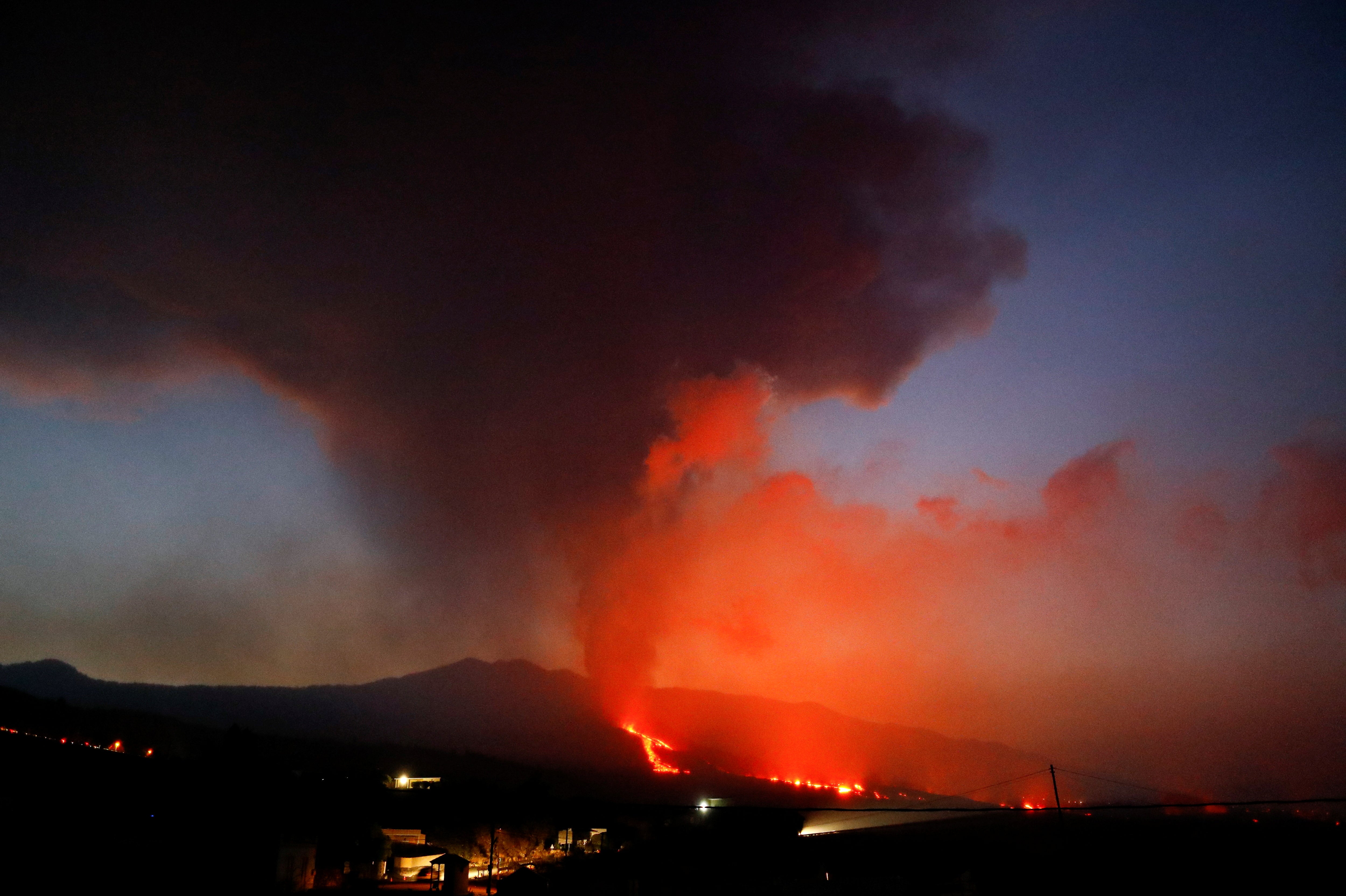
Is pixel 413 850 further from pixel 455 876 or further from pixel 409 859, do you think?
pixel 455 876

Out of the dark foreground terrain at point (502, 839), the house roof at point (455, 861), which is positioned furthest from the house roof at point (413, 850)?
the house roof at point (455, 861)

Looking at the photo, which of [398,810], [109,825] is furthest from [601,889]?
[398,810]

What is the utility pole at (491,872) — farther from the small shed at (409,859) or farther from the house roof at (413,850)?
the house roof at (413,850)

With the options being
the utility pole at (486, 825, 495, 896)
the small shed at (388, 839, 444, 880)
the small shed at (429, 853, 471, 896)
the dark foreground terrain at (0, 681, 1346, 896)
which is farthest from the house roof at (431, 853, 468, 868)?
the small shed at (388, 839, 444, 880)

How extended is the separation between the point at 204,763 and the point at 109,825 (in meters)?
34.2

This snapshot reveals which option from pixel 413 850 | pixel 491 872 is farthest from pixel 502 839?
pixel 491 872

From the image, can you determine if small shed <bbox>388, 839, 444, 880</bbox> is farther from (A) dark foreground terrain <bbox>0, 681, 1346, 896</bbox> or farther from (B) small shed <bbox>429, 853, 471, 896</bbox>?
(B) small shed <bbox>429, 853, 471, 896</bbox>

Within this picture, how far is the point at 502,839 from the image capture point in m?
67.1

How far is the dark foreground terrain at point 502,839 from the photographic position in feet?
113

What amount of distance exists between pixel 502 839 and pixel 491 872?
18900mm

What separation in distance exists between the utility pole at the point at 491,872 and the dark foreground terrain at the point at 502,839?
120 inches

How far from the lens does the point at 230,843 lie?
37562 millimetres

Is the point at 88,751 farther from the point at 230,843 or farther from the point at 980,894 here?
the point at 980,894

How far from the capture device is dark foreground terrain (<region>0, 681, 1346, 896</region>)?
113ft
